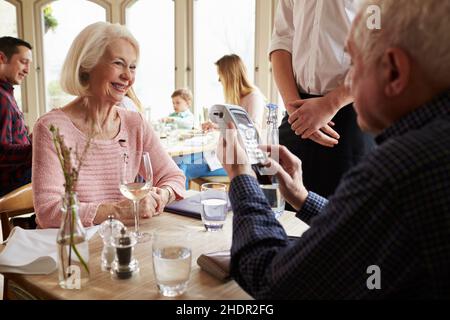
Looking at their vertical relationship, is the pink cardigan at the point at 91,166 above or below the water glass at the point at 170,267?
above

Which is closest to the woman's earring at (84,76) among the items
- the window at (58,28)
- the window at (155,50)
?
the window at (155,50)

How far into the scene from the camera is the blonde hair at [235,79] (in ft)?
15.1

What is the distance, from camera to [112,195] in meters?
1.74

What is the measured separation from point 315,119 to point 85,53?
3.25 ft

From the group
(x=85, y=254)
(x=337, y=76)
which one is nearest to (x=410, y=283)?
(x=85, y=254)

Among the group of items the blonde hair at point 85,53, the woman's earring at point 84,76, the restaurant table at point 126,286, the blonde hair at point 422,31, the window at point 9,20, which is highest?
the window at point 9,20

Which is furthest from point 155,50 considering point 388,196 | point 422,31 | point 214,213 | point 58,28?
point 388,196

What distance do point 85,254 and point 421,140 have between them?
0.72 metres

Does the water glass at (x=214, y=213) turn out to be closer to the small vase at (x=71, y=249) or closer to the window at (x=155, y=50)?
the small vase at (x=71, y=249)

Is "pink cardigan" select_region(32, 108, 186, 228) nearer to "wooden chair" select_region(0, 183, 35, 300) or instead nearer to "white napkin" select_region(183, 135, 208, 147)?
"wooden chair" select_region(0, 183, 35, 300)

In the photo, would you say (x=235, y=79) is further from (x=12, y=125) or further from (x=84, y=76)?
(x=84, y=76)

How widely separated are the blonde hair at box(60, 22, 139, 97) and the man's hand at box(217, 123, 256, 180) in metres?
1.00

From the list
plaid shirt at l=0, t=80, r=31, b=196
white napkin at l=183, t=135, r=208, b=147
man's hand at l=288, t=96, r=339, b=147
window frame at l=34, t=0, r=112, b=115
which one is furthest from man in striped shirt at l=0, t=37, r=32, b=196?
window frame at l=34, t=0, r=112, b=115
